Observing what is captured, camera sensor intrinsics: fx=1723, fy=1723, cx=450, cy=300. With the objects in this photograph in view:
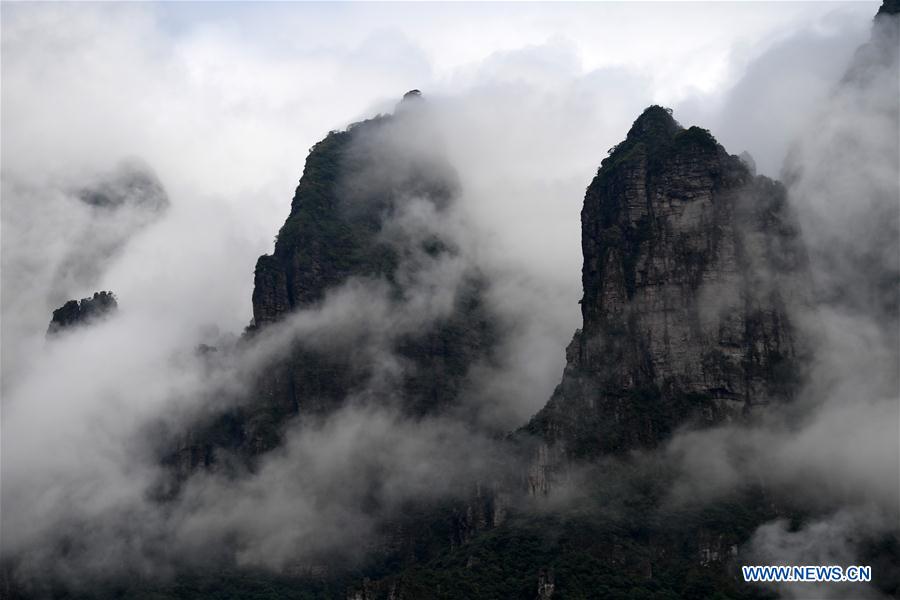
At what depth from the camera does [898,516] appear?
200m

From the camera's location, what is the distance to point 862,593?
19162cm

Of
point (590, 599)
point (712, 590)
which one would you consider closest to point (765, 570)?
point (712, 590)

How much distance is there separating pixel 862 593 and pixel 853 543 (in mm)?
7552

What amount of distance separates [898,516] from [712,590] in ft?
77.2

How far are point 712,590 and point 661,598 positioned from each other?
5.91m

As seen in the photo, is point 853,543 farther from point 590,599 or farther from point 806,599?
point 590,599

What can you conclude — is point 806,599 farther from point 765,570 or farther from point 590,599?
point 590,599

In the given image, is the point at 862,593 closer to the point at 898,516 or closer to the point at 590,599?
the point at 898,516

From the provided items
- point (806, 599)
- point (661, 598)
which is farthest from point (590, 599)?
point (806, 599)

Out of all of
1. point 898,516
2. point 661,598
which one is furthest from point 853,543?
point 661,598

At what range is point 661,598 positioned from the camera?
197 metres

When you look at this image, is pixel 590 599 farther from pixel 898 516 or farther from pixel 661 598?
pixel 898 516

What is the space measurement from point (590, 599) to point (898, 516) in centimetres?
3695

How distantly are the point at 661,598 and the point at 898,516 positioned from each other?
96.2 feet
